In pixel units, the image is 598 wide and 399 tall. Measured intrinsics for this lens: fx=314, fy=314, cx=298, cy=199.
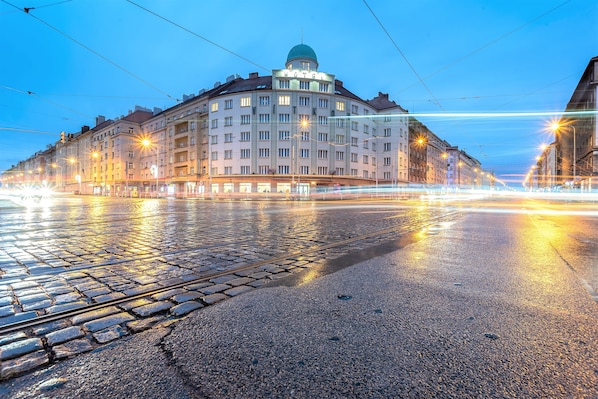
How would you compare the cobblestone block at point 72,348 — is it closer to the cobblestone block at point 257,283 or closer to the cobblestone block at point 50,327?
the cobblestone block at point 50,327

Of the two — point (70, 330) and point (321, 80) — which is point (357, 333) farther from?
point (321, 80)

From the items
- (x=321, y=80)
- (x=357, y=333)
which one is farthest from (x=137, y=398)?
(x=321, y=80)

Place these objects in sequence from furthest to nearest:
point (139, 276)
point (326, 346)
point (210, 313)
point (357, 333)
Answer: point (139, 276), point (210, 313), point (357, 333), point (326, 346)

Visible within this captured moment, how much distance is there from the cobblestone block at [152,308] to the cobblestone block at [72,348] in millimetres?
578

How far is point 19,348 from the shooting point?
237 centimetres

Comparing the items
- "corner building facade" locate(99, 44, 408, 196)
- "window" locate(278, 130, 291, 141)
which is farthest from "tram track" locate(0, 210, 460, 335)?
"window" locate(278, 130, 291, 141)

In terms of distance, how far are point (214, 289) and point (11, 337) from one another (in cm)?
181

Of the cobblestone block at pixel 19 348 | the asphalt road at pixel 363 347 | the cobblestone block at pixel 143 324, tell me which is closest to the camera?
the asphalt road at pixel 363 347

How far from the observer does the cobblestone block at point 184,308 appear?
10.1ft

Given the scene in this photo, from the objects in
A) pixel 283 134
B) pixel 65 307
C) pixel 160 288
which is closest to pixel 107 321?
pixel 65 307


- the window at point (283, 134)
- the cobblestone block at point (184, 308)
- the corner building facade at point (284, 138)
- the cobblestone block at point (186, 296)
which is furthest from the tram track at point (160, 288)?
the window at point (283, 134)

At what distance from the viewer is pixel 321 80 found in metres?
51.2

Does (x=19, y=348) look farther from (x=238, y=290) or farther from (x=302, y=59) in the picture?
(x=302, y=59)

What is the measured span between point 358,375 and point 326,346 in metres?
0.40
